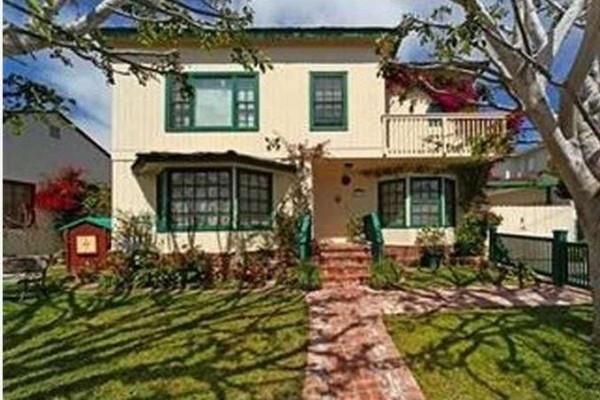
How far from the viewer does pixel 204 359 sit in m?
7.99

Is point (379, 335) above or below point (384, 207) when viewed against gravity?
below

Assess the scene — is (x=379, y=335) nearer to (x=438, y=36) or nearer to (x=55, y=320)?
(x=438, y=36)

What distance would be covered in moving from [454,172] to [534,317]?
8707mm

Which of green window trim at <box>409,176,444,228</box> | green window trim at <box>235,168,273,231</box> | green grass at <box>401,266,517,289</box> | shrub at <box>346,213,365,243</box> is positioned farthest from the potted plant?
green window trim at <box>235,168,273,231</box>

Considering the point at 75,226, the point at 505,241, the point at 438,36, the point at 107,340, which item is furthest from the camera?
the point at 505,241

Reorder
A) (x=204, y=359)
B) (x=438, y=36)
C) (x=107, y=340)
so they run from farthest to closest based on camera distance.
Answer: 1. (x=107, y=340)
2. (x=204, y=359)
3. (x=438, y=36)

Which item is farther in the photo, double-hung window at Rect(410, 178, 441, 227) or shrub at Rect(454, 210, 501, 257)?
double-hung window at Rect(410, 178, 441, 227)

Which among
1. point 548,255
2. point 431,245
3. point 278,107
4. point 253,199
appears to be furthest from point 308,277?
point 548,255

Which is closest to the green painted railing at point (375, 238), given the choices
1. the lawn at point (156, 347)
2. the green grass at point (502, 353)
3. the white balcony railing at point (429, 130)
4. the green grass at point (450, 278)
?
the green grass at point (450, 278)

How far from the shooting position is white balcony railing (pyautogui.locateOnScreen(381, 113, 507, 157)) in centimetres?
1725

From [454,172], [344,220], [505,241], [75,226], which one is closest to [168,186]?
[75,226]

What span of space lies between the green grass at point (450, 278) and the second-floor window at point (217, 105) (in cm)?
645

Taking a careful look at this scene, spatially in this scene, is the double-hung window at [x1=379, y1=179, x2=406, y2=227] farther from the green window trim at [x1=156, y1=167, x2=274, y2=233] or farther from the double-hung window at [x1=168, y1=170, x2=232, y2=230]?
the double-hung window at [x1=168, y1=170, x2=232, y2=230]

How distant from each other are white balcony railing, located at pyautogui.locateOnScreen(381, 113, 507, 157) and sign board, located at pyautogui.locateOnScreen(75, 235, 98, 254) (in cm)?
893
